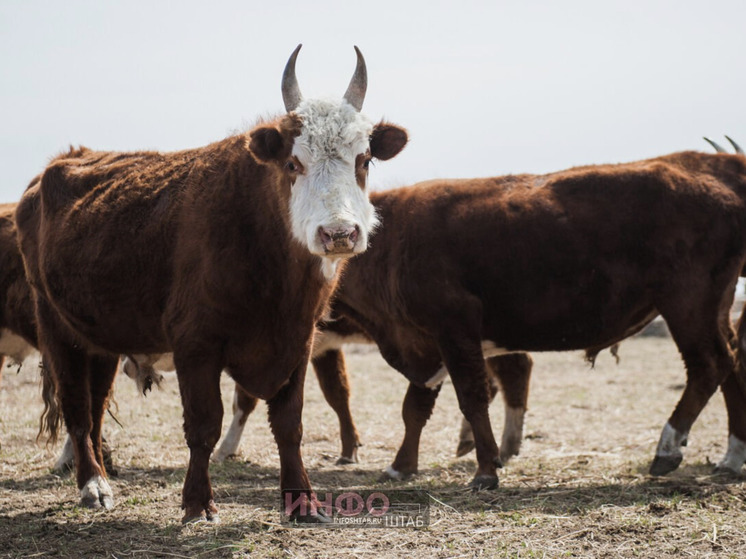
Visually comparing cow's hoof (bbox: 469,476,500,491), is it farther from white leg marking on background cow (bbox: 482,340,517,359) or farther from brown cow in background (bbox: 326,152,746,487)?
white leg marking on background cow (bbox: 482,340,517,359)

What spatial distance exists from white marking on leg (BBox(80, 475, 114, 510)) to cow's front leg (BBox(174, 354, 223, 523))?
105cm

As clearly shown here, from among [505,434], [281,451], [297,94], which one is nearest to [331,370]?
[505,434]

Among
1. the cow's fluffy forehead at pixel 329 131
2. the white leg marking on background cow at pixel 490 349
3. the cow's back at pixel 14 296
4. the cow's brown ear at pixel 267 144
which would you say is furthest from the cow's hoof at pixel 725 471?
the cow's back at pixel 14 296

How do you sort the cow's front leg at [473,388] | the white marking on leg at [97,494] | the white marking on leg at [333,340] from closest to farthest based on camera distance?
the white marking on leg at [97,494] → the cow's front leg at [473,388] → the white marking on leg at [333,340]

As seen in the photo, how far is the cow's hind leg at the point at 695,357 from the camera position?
23.8 feet

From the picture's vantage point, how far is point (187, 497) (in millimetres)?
5668

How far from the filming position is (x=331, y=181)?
211 inches

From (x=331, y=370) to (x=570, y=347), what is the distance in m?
2.53

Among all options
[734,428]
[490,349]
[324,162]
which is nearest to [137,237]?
[324,162]

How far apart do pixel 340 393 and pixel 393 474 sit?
5.01 ft

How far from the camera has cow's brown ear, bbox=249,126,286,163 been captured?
554cm

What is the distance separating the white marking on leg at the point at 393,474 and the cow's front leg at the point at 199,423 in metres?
2.35

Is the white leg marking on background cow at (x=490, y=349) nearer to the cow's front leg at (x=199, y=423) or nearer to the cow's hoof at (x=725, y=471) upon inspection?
the cow's hoof at (x=725, y=471)

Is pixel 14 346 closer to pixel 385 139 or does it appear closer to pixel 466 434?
pixel 466 434
